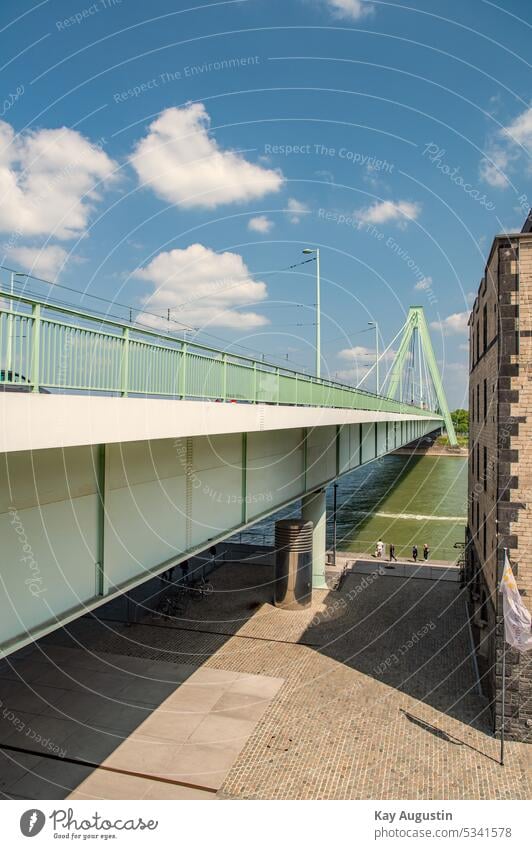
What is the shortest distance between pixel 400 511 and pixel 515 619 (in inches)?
1365

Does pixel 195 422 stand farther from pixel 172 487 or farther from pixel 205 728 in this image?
pixel 205 728

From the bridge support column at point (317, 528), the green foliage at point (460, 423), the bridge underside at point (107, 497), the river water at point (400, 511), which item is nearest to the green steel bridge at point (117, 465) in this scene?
the bridge underside at point (107, 497)

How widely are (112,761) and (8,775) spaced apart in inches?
71.4

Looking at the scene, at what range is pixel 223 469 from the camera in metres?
11.8

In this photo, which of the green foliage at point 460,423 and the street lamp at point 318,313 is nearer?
the street lamp at point 318,313

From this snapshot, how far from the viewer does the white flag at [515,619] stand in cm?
1164

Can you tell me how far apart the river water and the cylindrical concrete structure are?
11.1 metres

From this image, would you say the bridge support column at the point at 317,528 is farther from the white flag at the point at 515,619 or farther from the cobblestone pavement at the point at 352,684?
the white flag at the point at 515,619

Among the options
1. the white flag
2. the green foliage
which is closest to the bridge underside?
the white flag

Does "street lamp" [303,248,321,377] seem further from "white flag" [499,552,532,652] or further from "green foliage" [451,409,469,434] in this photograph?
"green foliage" [451,409,469,434]

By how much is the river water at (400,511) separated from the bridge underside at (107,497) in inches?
828

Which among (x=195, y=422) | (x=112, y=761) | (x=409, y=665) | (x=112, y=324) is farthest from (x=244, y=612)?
(x=112, y=324)

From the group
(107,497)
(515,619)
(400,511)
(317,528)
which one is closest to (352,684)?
(515,619)

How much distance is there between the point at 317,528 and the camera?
2278cm
